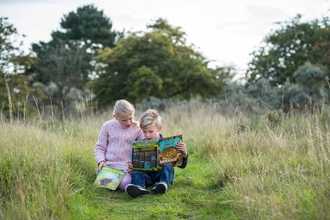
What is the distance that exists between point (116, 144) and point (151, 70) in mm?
10980

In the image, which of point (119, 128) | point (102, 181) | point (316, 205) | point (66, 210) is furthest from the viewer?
point (119, 128)

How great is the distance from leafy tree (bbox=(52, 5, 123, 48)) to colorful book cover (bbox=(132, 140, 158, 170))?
26261mm

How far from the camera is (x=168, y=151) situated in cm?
472

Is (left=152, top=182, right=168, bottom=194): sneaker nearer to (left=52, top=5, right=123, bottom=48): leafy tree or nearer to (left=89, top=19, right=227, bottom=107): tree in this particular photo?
(left=89, top=19, right=227, bottom=107): tree

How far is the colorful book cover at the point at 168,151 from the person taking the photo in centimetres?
466

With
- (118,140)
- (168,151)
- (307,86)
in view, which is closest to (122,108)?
(118,140)

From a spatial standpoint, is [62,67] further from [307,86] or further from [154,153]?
A: [154,153]

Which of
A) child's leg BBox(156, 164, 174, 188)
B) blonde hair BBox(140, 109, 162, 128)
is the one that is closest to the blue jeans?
child's leg BBox(156, 164, 174, 188)

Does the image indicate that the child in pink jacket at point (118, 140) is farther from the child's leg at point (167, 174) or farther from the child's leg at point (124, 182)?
the child's leg at point (167, 174)

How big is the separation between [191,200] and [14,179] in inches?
71.4

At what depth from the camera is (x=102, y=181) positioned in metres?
4.73

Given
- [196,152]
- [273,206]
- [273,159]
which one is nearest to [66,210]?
[273,206]

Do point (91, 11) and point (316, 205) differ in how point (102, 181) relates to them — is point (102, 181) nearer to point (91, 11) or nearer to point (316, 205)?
point (316, 205)

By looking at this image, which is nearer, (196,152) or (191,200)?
(191,200)
